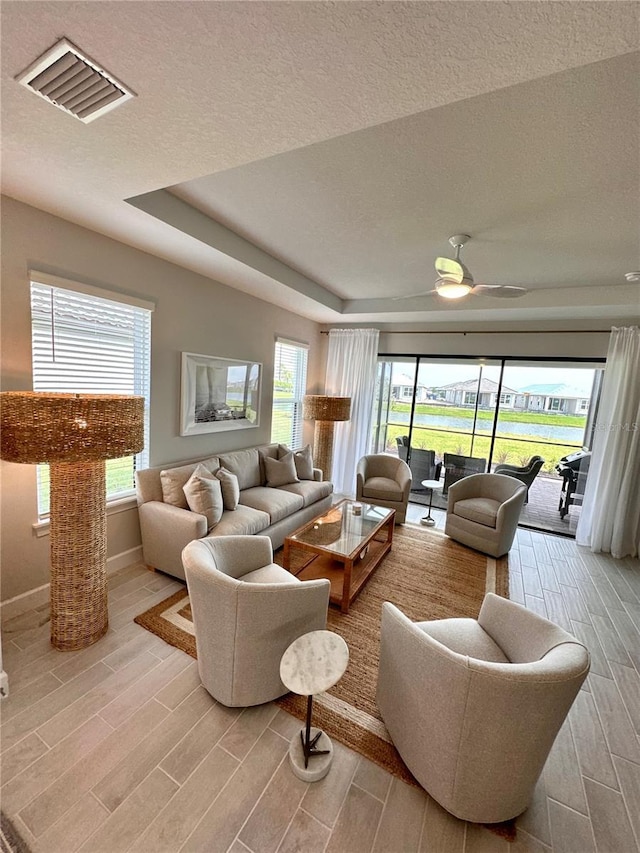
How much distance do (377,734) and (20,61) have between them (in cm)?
302

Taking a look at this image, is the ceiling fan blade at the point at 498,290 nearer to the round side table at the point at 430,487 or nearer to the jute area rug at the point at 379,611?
the round side table at the point at 430,487

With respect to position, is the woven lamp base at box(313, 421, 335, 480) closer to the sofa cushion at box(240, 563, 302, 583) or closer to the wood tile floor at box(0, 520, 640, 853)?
the sofa cushion at box(240, 563, 302, 583)

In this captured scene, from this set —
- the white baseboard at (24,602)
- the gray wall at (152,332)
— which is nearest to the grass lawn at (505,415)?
the gray wall at (152,332)

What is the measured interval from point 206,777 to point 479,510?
3.18m

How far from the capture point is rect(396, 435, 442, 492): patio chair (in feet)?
17.1

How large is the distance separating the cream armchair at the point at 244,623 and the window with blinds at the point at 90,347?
1561mm

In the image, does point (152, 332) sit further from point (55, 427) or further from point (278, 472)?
point (278, 472)

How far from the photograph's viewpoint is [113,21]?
39.0 inches

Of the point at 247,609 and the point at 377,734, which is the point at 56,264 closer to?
the point at 247,609

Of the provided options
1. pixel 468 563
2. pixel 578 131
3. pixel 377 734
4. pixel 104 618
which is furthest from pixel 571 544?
pixel 104 618

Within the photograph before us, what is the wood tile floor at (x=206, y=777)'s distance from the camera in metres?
1.32

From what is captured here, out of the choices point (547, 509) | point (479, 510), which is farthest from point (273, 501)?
point (547, 509)

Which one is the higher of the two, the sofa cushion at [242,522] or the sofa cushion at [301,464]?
the sofa cushion at [301,464]

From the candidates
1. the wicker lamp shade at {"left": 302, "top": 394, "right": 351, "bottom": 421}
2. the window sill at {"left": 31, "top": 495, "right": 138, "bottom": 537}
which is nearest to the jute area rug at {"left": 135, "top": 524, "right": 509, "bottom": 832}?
the window sill at {"left": 31, "top": 495, "right": 138, "bottom": 537}
